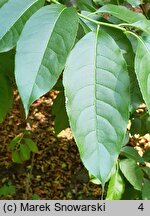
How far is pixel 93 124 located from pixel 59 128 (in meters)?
0.86

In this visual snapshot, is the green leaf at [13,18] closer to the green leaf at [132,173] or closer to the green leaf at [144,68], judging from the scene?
the green leaf at [144,68]

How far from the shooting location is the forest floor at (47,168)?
3000 mm

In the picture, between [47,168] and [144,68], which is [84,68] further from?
[47,168]

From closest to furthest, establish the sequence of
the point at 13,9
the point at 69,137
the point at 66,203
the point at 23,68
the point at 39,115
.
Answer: the point at 23,68, the point at 13,9, the point at 66,203, the point at 69,137, the point at 39,115

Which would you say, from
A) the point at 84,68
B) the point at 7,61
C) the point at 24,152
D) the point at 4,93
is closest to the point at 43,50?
the point at 84,68

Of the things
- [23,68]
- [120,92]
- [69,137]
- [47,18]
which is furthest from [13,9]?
[69,137]

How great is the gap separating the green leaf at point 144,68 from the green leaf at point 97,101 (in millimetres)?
31

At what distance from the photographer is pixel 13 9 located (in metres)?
0.94

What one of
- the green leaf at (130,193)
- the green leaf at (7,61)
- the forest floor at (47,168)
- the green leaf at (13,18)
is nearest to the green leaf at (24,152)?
the forest floor at (47,168)

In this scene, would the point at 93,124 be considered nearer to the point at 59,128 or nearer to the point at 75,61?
the point at 75,61

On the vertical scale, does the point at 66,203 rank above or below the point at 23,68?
below

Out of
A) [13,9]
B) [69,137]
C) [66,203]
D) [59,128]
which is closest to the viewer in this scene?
[13,9]

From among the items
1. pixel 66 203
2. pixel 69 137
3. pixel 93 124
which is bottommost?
pixel 69 137

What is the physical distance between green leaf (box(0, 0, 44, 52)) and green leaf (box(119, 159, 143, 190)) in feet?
2.54
